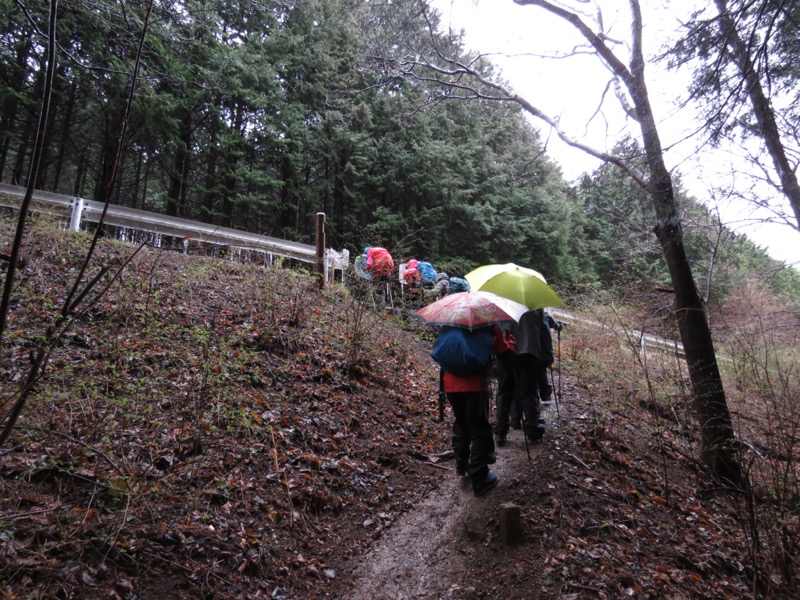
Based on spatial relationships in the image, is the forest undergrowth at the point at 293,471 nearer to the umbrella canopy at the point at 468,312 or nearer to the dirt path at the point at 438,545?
the dirt path at the point at 438,545

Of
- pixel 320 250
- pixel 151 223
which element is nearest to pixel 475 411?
pixel 320 250

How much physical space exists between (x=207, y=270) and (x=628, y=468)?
8370 millimetres

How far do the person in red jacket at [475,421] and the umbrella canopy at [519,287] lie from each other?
0.79 m

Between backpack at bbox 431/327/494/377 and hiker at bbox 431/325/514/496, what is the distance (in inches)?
0.5

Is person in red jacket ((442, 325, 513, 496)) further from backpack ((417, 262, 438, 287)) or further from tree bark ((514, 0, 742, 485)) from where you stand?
backpack ((417, 262, 438, 287))

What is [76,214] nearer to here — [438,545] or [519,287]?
[519,287]

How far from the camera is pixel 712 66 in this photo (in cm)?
388

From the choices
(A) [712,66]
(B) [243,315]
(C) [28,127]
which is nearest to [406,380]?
(B) [243,315]

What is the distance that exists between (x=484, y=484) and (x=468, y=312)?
6.38 ft

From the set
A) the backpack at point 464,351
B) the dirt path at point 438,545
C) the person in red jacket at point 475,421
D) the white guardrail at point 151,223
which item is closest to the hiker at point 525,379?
the dirt path at point 438,545

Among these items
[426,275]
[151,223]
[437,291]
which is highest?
[151,223]

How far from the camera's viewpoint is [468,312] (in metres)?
4.29

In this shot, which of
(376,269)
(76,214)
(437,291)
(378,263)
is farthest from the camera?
(437,291)

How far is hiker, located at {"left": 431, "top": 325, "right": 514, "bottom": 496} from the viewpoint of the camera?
173 inches
